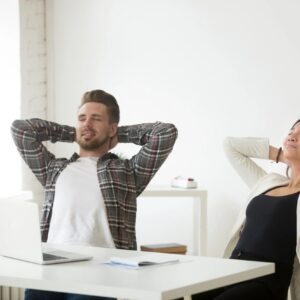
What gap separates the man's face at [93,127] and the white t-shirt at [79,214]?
5.6 inches

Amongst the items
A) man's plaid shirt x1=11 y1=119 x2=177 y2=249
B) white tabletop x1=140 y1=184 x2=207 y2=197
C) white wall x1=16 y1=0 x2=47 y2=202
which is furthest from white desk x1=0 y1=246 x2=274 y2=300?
white wall x1=16 y1=0 x2=47 y2=202

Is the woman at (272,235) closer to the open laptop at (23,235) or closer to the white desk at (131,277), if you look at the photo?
the white desk at (131,277)

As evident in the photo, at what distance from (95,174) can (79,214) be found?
0.61 ft

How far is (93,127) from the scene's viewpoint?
2.88m

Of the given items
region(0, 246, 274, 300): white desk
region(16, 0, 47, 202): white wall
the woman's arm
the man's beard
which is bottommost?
region(0, 246, 274, 300): white desk

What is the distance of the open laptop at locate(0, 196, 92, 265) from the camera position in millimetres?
2172

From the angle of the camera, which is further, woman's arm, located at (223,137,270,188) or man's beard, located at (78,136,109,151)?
woman's arm, located at (223,137,270,188)

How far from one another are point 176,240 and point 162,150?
165 centimetres

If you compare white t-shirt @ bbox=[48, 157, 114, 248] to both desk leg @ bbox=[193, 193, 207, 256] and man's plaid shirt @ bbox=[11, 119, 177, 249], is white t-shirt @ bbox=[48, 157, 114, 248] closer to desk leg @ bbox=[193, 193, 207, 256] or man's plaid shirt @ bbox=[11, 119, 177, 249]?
man's plaid shirt @ bbox=[11, 119, 177, 249]

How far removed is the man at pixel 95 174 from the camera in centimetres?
268

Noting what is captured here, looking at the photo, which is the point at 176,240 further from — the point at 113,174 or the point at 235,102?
the point at 113,174

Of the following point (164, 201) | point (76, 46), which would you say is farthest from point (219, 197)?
point (76, 46)

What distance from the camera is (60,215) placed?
8.80 feet

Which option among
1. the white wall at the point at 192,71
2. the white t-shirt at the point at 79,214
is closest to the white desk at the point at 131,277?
the white t-shirt at the point at 79,214
